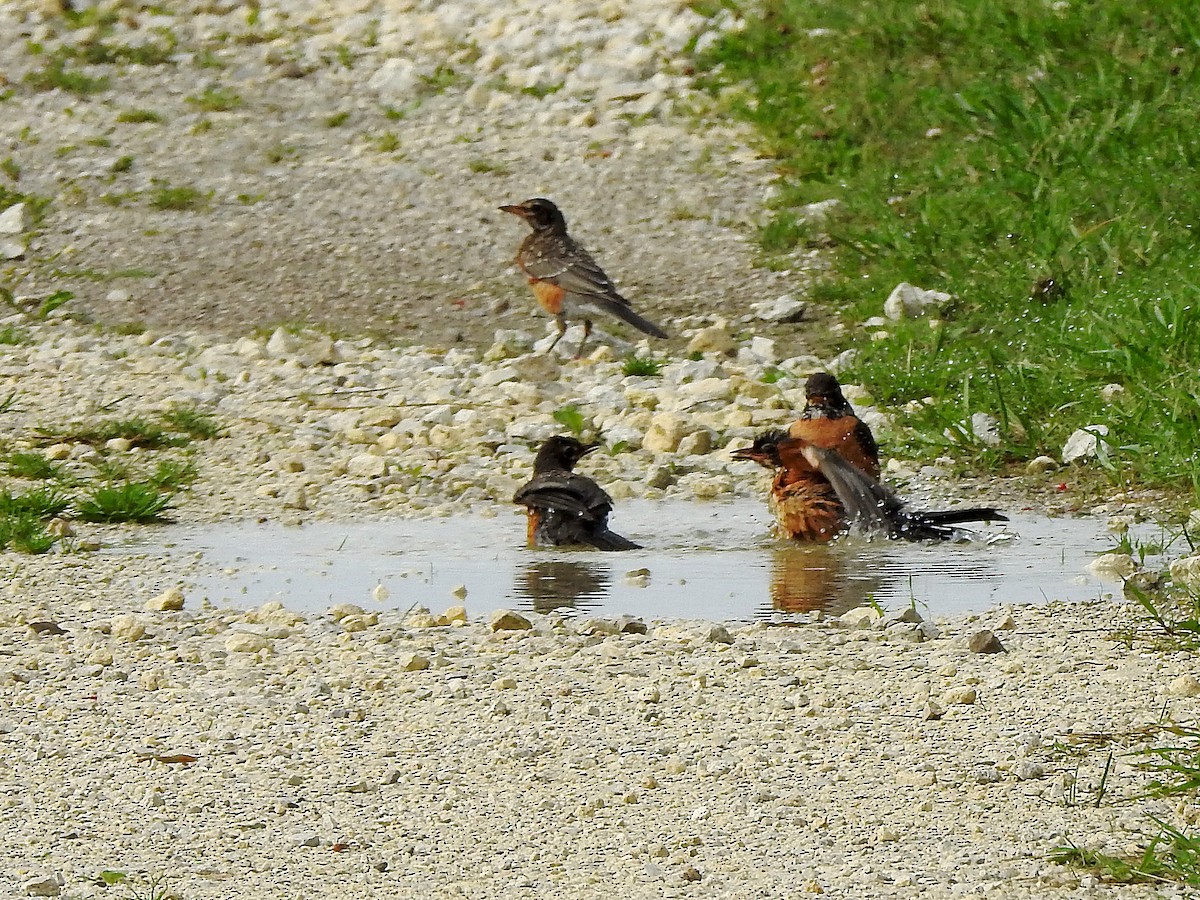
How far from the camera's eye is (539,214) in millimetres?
12000

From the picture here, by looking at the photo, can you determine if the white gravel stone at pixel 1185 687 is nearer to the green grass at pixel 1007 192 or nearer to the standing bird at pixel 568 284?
the green grass at pixel 1007 192

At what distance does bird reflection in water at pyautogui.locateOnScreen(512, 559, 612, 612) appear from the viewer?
6504mm

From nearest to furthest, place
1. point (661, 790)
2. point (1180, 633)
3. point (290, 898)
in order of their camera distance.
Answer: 1. point (290, 898)
2. point (661, 790)
3. point (1180, 633)

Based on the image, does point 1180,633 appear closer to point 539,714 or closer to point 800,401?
point 539,714

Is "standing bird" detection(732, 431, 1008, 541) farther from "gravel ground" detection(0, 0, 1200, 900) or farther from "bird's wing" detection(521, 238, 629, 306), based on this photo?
"bird's wing" detection(521, 238, 629, 306)

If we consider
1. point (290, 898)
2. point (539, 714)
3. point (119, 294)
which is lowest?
point (119, 294)

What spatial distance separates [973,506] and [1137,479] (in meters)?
0.63

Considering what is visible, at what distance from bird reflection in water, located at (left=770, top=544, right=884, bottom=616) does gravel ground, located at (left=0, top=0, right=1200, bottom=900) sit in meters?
0.54

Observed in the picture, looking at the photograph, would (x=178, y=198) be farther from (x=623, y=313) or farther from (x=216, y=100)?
(x=623, y=313)

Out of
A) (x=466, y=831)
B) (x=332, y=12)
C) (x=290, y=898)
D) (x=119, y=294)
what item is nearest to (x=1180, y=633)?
(x=466, y=831)

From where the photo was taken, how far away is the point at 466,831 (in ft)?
14.0

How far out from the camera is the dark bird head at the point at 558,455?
7973 millimetres

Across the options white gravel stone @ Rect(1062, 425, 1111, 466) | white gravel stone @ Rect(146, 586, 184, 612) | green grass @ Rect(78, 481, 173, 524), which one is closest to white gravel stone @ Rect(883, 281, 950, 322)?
white gravel stone @ Rect(1062, 425, 1111, 466)

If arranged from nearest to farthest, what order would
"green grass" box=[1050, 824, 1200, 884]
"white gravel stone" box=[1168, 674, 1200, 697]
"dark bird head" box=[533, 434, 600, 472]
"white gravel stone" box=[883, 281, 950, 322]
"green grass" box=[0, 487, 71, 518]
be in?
"green grass" box=[1050, 824, 1200, 884]
"white gravel stone" box=[1168, 674, 1200, 697]
"green grass" box=[0, 487, 71, 518]
"dark bird head" box=[533, 434, 600, 472]
"white gravel stone" box=[883, 281, 950, 322]
